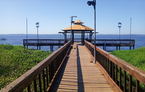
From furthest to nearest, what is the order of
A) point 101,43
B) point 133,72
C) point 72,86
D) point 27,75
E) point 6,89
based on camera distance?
1. point 101,43
2. point 72,86
3. point 133,72
4. point 27,75
5. point 6,89

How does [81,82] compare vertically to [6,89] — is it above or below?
below

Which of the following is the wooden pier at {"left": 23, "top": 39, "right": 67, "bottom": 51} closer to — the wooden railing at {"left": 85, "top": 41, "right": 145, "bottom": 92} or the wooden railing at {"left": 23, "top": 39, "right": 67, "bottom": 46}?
the wooden railing at {"left": 23, "top": 39, "right": 67, "bottom": 46}

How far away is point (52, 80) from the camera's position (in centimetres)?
404

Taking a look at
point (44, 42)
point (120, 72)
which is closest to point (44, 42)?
point (44, 42)

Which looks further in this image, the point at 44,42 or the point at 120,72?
the point at 44,42

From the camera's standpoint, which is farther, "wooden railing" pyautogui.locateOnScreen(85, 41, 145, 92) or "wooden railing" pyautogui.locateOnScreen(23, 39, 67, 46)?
"wooden railing" pyautogui.locateOnScreen(23, 39, 67, 46)

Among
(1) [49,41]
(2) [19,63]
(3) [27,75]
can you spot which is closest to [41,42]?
(1) [49,41]

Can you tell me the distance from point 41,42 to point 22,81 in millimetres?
26513

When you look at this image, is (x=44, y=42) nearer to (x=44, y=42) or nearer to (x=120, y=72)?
(x=44, y=42)

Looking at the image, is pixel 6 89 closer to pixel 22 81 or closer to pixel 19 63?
pixel 22 81

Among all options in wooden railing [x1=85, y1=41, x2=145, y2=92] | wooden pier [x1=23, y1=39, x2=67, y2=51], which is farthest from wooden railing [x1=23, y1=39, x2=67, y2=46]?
wooden railing [x1=85, y1=41, x2=145, y2=92]

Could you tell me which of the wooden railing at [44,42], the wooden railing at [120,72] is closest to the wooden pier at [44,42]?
the wooden railing at [44,42]

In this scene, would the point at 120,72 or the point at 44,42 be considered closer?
the point at 120,72

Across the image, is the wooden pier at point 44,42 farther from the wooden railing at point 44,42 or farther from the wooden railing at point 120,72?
the wooden railing at point 120,72
